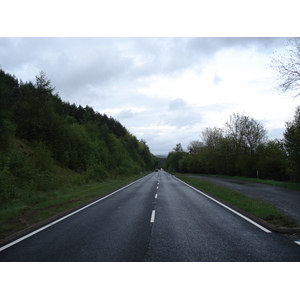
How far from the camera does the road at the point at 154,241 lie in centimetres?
524

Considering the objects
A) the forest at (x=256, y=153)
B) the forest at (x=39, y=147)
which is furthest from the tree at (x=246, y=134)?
the forest at (x=39, y=147)

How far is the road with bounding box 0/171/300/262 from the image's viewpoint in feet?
17.2

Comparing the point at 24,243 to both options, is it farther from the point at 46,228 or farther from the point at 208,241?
the point at 208,241

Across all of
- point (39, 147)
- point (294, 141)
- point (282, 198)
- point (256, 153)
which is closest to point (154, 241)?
point (282, 198)

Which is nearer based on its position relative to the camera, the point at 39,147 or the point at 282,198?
the point at 282,198

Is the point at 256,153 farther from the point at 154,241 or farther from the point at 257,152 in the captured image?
the point at 154,241

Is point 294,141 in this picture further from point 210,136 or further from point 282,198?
point 210,136

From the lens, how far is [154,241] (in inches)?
249

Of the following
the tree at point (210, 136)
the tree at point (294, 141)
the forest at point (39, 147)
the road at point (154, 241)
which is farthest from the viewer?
the tree at point (210, 136)

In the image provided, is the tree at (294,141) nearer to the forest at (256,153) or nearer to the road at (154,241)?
the forest at (256,153)

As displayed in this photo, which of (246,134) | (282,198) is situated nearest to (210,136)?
(246,134)

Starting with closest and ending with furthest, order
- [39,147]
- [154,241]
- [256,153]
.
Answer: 1. [154,241]
2. [39,147]
3. [256,153]

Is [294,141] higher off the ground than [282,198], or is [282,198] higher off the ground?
[294,141]

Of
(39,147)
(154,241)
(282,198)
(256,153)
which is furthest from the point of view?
(256,153)
